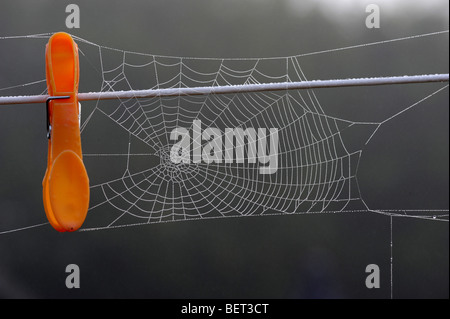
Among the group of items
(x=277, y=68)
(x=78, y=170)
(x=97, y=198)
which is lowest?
(x=97, y=198)

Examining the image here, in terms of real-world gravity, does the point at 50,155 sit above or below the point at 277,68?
below

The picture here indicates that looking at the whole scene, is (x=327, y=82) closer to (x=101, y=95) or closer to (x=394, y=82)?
(x=394, y=82)

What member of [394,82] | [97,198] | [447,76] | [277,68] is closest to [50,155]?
[394,82]

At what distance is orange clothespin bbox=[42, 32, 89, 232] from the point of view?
1219mm


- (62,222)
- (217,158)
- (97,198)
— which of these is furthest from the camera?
(97,198)

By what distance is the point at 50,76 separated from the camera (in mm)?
1231

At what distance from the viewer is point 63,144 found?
4.06ft

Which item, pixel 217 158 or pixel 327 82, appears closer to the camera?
pixel 327 82

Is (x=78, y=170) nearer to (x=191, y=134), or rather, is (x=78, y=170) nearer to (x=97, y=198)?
(x=191, y=134)

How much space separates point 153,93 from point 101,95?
0.40 feet

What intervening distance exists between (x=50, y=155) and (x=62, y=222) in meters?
0.16

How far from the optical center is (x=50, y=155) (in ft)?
4.09

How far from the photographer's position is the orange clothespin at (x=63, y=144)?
4.00ft

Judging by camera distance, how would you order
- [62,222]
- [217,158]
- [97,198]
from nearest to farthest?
1. [62,222]
2. [217,158]
3. [97,198]
